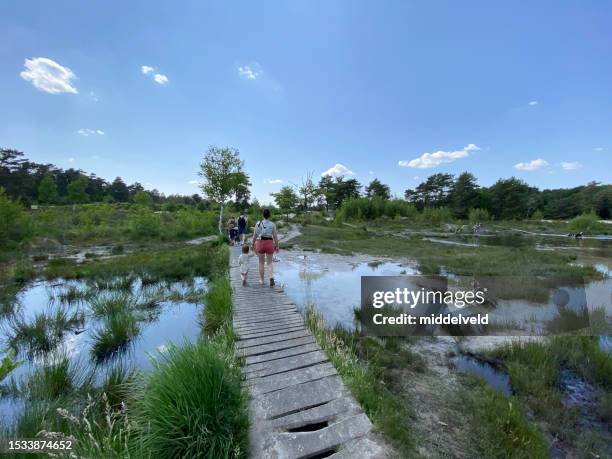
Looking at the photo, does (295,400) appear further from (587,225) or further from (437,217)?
(437,217)

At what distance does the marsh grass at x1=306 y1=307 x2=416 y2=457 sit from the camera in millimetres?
2756

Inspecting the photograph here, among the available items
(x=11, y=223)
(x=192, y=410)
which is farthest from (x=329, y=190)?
(x=192, y=410)

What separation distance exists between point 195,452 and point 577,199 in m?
89.5

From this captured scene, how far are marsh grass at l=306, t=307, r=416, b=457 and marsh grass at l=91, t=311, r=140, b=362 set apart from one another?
4179 millimetres

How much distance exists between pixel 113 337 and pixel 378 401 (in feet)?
17.4

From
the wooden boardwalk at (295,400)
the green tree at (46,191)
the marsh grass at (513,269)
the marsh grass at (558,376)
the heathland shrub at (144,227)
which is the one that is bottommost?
the marsh grass at (558,376)

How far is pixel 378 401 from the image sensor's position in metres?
3.23

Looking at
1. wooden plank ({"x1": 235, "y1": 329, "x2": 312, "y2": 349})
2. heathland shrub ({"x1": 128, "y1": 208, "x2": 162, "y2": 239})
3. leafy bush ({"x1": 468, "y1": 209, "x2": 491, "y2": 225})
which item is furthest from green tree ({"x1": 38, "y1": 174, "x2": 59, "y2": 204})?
leafy bush ({"x1": 468, "y1": 209, "x2": 491, "y2": 225})

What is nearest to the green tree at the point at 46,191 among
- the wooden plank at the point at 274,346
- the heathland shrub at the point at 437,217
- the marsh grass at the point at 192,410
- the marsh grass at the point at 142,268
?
the marsh grass at the point at 142,268

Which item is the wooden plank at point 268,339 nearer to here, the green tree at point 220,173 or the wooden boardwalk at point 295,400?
the wooden boardwalk at point 295,400

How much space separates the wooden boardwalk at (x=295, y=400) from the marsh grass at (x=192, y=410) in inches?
11.8

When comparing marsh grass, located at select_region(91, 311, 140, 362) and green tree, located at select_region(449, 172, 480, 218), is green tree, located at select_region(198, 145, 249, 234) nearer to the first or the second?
marsh grass, located at select_region(91, 311, 140, 362)

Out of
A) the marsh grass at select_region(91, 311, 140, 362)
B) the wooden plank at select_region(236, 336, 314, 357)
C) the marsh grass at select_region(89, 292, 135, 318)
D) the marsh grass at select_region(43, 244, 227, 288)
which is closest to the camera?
the wooden plank at select_region(236, 336, 314, 357)

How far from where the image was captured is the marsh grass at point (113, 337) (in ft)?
17.0
